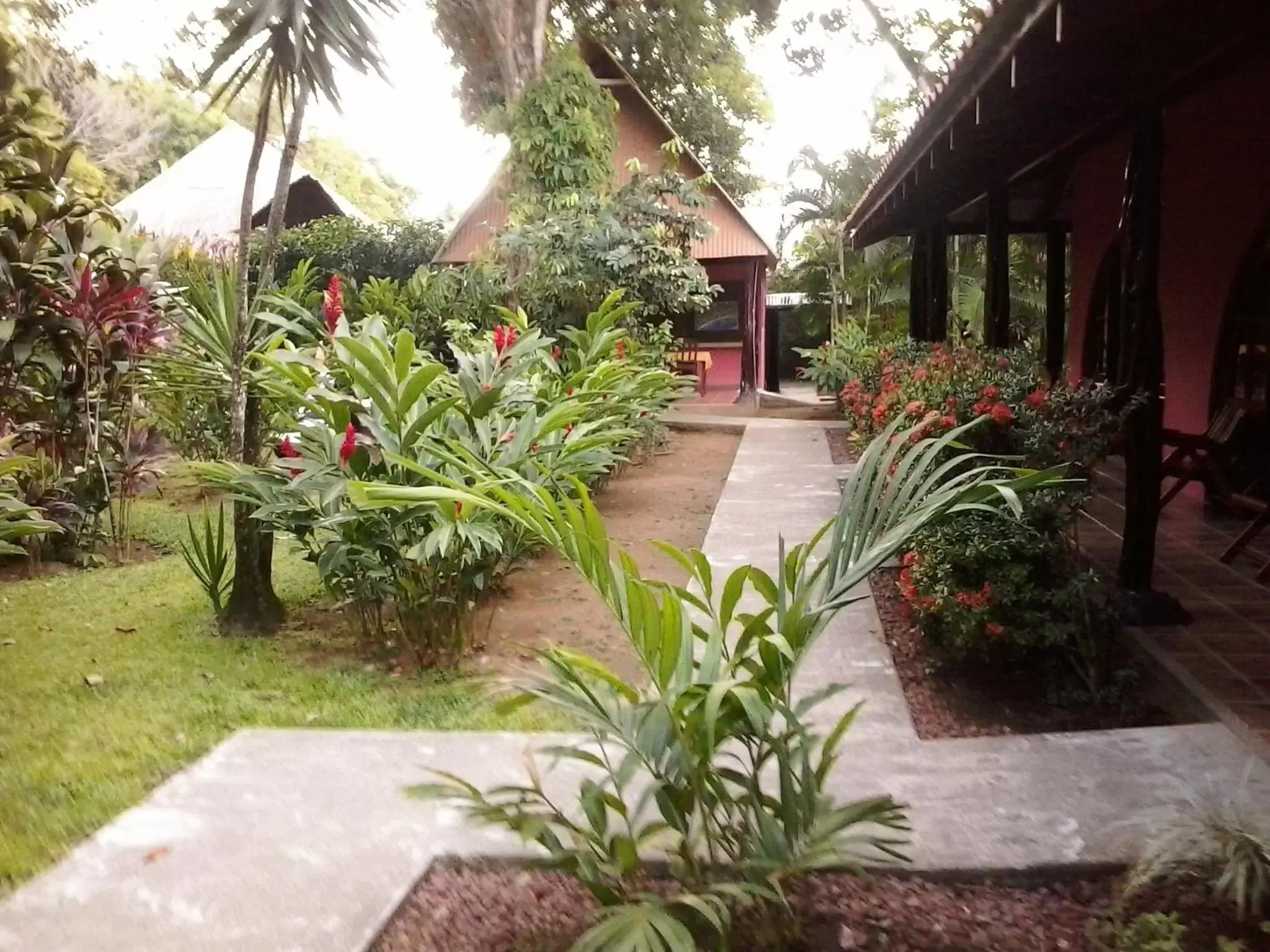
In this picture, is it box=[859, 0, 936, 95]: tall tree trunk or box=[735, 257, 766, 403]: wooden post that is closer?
box=[735, 257, 766, 403]: wooden post

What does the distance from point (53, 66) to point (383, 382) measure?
51.5ft

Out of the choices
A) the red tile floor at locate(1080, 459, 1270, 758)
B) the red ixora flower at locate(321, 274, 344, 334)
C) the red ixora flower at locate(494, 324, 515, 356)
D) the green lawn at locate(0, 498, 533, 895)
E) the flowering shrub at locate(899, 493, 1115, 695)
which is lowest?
the green lawn at locate(0, 498, 533, 895)

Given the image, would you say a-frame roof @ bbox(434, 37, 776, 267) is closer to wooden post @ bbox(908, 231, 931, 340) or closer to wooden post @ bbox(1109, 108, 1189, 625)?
wooden post @ bbox(908, 231, 931, 340)

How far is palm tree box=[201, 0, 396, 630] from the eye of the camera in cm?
418

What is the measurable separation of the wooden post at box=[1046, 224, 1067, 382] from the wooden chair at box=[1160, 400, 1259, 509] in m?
4.48

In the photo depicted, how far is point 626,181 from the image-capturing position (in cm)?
1539

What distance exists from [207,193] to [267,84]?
56.0 ft

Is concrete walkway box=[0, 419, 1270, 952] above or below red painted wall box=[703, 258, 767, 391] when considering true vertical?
below

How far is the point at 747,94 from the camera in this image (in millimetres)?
20328

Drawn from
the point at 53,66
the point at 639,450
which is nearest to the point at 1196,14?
the point at 639,450

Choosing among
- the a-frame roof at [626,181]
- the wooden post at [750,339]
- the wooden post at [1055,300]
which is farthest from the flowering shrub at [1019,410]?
the wooden post at [750,339]

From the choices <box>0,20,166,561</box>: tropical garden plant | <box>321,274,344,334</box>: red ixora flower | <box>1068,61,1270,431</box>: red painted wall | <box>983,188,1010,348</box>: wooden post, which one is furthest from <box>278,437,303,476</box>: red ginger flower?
<box>983,188,1010,348</box>: wooden post

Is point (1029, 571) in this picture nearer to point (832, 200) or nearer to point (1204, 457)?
point (1204, 457)

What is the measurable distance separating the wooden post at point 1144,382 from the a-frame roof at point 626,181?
1114 centimetres
